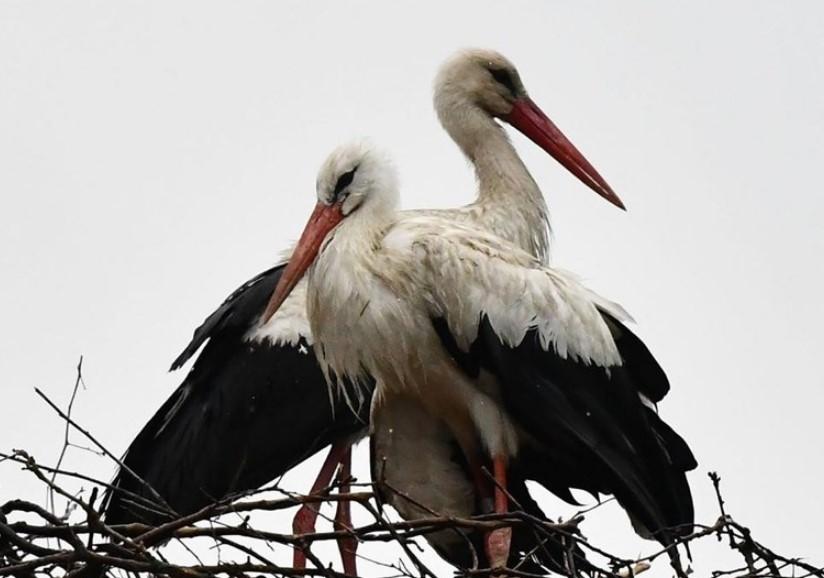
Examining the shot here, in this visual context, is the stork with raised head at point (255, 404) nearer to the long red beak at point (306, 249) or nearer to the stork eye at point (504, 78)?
the stork eye at point (504, 78)

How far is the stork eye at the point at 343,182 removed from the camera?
612cm

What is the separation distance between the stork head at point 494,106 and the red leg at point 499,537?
1559 mm

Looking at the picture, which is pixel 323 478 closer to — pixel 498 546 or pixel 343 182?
pixel 498 546

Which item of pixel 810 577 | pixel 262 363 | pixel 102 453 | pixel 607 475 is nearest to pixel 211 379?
pixel 262 363

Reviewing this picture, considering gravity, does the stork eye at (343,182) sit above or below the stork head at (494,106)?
below

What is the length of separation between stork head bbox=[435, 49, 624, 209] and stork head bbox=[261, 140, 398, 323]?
1369mm

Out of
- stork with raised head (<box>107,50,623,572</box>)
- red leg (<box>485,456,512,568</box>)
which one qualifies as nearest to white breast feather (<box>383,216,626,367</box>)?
red leg (<box>485,456,512,568</box>)

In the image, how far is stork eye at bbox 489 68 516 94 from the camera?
762 centimetres

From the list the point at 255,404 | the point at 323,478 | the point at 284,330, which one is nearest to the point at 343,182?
the point at 284,330

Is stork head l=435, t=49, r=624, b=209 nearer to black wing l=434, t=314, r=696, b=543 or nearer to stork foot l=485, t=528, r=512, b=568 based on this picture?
black wing l=434, t=314, r=696, b=543

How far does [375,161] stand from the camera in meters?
6.13

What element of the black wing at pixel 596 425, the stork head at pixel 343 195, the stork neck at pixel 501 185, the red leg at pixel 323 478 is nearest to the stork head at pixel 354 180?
the stork head at pixel 343 195

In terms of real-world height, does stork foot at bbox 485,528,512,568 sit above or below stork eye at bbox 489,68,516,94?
below

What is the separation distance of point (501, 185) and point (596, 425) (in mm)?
1309
